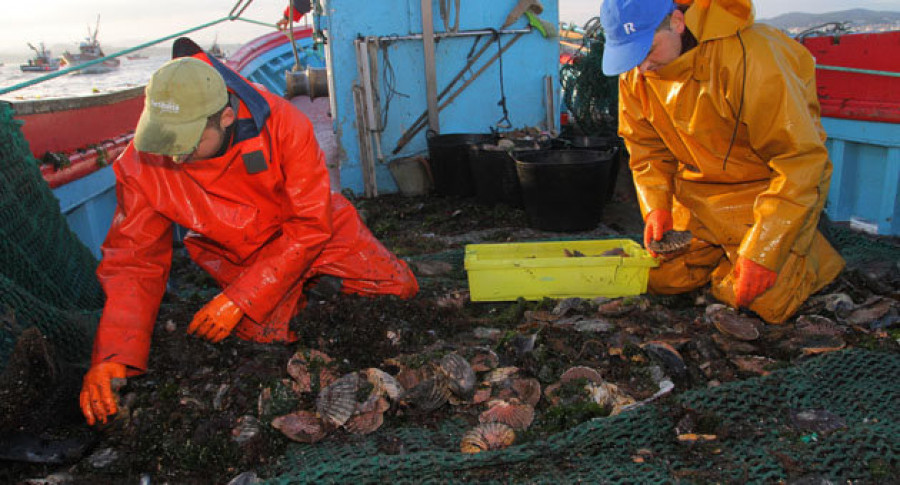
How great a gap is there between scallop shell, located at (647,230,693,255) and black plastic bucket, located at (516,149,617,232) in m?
1.80

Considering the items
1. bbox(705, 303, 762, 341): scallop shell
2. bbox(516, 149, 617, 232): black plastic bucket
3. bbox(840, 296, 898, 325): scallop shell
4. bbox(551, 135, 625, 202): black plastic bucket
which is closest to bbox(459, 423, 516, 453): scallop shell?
bbox(705, 303, 762, 341): scallop shell

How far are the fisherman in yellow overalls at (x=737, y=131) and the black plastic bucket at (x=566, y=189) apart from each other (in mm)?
1609

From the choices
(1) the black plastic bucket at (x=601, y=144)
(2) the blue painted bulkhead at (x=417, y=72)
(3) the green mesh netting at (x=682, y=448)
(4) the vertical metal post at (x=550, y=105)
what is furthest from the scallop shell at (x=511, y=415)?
(4) the vertical metal post at (x=550, y=105)

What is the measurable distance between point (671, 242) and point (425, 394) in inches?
62.6

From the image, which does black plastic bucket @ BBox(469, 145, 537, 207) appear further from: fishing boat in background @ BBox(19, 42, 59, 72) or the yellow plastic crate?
fishing boat in background @ BBox(19, 42, 59, 72)

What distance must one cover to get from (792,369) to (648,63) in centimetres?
140

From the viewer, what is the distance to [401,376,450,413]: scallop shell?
2289mm

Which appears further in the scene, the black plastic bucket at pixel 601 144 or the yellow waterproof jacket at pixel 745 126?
the black plastic bucket at pixel 601 144

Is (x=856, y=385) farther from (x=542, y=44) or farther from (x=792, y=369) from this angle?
(x=542, y=44)

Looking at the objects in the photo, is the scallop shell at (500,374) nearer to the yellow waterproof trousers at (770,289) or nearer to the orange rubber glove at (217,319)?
the orange rubber glove at (217,319)

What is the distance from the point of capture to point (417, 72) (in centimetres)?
668

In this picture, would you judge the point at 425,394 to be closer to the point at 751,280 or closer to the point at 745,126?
the point at 751,280

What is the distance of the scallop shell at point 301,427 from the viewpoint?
2.15 metres

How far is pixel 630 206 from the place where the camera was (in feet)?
19.8
